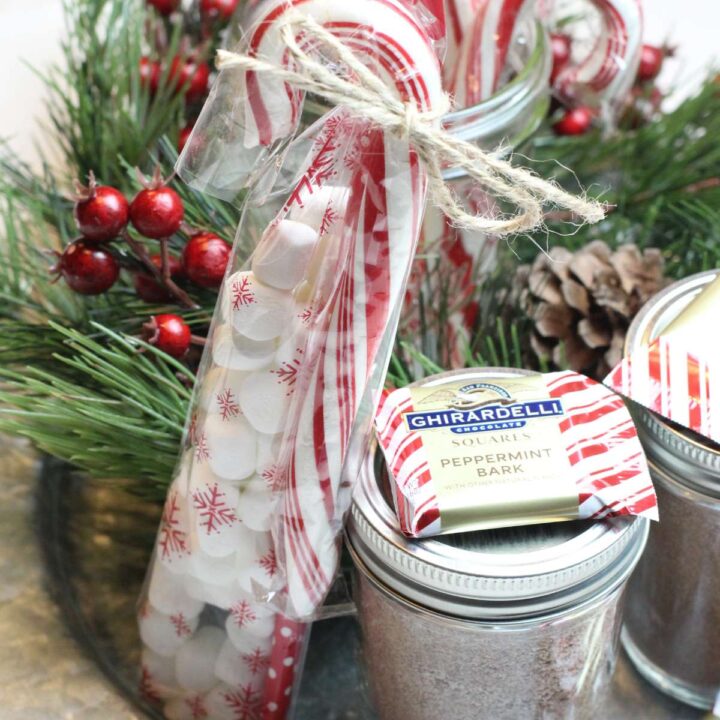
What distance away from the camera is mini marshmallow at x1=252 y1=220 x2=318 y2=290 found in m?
0.41

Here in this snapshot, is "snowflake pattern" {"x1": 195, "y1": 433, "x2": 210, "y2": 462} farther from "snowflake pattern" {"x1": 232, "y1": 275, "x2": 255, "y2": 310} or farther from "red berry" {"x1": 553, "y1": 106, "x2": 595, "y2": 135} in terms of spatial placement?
"red berry" {"x1": 553, "y1": 106, "x2": 595, "y2": 135}

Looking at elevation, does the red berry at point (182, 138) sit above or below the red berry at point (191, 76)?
below

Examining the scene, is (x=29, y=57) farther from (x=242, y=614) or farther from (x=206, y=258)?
(x=242, y=614)

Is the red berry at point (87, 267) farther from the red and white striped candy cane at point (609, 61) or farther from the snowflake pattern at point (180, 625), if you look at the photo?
the red and white striped candy cane at point (609, 61)

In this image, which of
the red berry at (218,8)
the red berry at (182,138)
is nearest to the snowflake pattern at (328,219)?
the red berry at (182,138)

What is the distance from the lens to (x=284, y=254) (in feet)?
1.35

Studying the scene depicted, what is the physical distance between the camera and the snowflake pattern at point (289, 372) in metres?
0.44

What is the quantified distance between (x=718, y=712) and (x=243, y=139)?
0.38m

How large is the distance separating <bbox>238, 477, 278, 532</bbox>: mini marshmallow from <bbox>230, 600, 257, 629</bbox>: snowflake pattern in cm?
5

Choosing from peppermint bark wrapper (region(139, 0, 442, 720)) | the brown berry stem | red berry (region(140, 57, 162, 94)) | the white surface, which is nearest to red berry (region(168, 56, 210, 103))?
red berry (region(140, 57, 162, 94))

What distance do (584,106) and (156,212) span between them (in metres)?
0.38

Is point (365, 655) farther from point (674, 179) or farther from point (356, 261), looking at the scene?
point (674, 179)

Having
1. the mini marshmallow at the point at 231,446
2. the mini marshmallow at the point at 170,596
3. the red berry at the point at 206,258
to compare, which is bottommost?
the mini marshmallow at the point at 170,596

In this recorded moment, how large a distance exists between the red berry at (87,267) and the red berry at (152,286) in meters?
0.03
